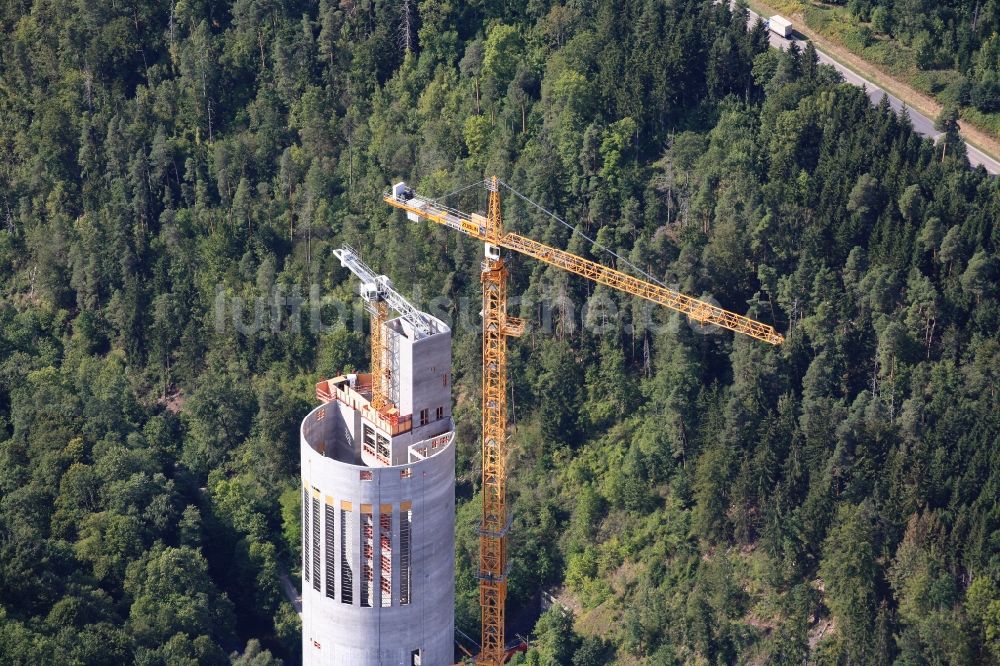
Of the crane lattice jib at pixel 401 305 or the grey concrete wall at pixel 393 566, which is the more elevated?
the crane lattice jib at pixel 401 305

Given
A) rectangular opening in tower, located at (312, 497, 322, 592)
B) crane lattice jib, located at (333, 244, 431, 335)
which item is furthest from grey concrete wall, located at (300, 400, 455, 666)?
crane lattice jib, located at (333, 244, 431, 335)

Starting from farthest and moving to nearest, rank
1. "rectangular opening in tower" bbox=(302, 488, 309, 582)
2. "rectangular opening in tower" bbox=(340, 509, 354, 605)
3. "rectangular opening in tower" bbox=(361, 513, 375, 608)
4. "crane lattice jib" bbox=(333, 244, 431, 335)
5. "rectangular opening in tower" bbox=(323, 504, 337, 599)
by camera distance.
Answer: "rectangular opening in tower" bbox=(302, 488, 309, 582)
"crane lattice jib" bbox=(333, 244, 431, 335)
"rectangular opening in tower" bbox=(323, 504, 337, 599)
"rectangular opening in tower" bbox=(340, 509, 354, 605)
"rectangular opening in tower" bbox=(361, 513, 375, 608)

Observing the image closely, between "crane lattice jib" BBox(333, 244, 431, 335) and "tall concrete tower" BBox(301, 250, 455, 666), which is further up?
"crane lattice jib" BBox(333, 244, 431, 335)

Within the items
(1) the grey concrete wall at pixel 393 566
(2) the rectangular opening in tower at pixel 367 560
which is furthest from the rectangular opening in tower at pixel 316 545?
(2) the rectangular opening in tower at pixel 367 560

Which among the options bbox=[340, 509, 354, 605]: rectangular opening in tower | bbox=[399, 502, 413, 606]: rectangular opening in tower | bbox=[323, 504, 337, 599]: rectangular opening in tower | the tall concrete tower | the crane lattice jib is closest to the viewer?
the tall concrete tower

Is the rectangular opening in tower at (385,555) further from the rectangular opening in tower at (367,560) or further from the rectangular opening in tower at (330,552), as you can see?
the rectangular opening in tower at (330,552)

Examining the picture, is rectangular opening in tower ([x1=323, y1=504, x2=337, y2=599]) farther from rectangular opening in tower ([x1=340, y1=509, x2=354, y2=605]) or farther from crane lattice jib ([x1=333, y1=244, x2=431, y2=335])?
crane lattice jib ([x1=333, y1=244, x2=431, y2=335])

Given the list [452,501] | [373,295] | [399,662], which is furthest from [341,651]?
[373,295]

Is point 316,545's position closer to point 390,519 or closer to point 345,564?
point 345,564
